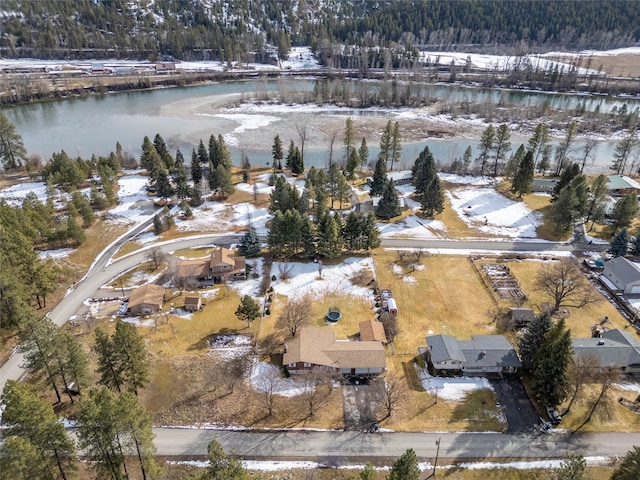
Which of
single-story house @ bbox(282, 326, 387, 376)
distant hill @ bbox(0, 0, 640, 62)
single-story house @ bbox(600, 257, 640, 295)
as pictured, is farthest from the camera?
distant hill @ bbox(0, 0, 640, 62)

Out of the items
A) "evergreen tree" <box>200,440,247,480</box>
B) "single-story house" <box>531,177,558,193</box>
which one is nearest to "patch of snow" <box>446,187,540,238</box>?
"single-story house" <box>531,177,558,193</box>

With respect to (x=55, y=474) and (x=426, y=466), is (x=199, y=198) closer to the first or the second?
(x=55, y=474)

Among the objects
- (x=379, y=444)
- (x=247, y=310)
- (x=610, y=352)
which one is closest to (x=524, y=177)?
(x=610, y=352)

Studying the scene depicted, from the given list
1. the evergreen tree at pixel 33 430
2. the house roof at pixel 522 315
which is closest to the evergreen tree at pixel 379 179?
the house roof at pixel 522 315

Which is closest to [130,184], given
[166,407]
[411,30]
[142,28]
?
[166,407]

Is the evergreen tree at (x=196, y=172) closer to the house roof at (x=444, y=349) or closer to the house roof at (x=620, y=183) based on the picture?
the house roof at (x=444, y=349)

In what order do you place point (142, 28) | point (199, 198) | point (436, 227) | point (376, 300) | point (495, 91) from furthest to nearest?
point (142, 28) → point (495, 91) → point (199, 198) → point (436, 227) → point (376, 300)

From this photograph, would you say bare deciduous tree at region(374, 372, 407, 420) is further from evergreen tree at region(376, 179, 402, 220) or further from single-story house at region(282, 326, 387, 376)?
evergreen tree at region(376, 179, 402, 220)
